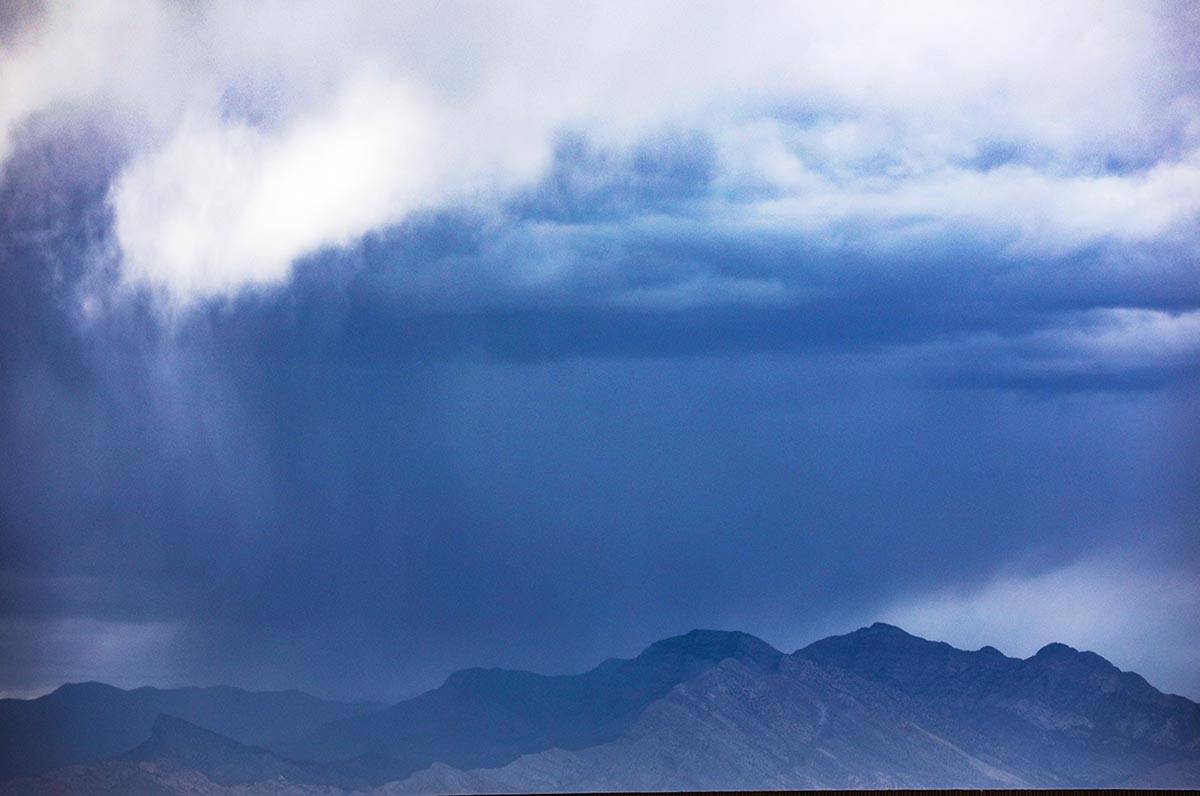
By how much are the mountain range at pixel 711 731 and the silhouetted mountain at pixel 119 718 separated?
7 cm

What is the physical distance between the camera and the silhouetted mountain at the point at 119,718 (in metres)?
30.2

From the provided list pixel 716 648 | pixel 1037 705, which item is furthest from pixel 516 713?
pixel 1037 705

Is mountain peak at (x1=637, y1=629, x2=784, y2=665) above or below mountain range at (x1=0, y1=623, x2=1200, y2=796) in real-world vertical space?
above

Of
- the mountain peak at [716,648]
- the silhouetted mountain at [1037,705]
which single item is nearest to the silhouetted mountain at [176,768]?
the mountain peak at [716,648]

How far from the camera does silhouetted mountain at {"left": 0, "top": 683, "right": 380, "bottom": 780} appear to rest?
98.9 ft

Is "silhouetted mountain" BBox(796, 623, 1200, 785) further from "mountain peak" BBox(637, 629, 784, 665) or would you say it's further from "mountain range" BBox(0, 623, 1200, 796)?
"mountain peak" BBox(637, 629, 784, 665)

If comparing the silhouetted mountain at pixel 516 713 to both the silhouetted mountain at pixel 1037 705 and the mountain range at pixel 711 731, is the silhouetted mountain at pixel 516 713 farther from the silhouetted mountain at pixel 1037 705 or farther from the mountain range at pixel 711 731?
the silhouetted mountain at pixel 1037 705

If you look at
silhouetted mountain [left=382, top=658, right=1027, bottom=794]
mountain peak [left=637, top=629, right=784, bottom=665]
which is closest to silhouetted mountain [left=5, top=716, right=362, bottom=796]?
silhouetted mountain [left=382, top=658, right=1027, bottom=794]

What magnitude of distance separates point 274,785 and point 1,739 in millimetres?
9019

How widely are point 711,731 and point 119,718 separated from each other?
1785 centimetres

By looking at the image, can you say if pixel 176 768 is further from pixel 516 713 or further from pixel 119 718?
pixel 516 713

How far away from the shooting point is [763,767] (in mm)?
43969

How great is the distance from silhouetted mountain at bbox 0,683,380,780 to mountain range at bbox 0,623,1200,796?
0.07 metres

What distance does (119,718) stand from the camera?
32.3 metres
